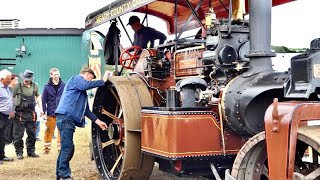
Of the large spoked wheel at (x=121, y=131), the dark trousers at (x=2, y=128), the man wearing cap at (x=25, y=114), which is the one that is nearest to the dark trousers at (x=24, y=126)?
the man wearing cap at (x=25, y=114)

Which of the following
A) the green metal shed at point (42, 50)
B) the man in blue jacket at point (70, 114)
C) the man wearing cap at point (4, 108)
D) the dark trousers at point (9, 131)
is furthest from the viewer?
the green metal shed at point (42, 50)

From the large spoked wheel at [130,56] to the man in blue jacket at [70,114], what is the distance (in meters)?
0.58

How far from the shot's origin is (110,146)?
5191 mm

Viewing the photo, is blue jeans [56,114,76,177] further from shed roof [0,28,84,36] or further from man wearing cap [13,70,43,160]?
shed roof [0,28,84,36]

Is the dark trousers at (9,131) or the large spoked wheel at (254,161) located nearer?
the large spoked wheel at (254,161)

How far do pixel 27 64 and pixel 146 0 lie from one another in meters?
14.2

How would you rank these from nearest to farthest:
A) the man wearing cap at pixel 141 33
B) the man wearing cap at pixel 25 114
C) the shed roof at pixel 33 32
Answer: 1. the man wearing cap at pixel 141 33
2. the man wearing cap at pixel 25 114
3. the shed roof at pixel 33 32

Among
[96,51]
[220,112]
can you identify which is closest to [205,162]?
[220,112]

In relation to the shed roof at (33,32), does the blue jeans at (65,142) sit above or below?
below

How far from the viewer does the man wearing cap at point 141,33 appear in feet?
18.0

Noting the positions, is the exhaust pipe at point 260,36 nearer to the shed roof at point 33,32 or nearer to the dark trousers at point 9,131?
the dark trousers at point 9,131

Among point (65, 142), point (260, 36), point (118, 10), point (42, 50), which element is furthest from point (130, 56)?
point (42, 50)

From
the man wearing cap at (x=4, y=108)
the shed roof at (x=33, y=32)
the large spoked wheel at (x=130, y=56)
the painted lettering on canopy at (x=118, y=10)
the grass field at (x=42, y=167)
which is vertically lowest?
the grass field at (x=42, y=167)

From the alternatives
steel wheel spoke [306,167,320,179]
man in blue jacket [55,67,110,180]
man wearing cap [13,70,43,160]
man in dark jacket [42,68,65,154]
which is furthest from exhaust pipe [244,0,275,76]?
man wearing cap [13,70,43,160]
